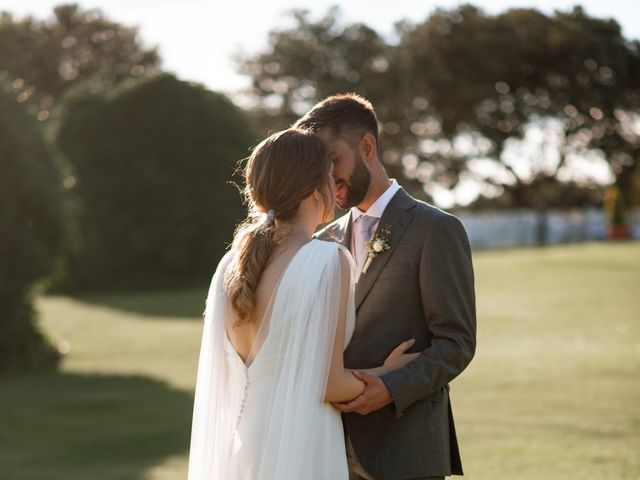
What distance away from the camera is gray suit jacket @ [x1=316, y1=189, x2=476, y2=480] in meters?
3.51

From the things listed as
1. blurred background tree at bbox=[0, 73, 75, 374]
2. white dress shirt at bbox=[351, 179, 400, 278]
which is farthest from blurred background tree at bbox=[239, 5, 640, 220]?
white dress shirt at bbox=[351, 179, 400, 278]

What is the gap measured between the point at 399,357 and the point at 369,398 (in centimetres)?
20

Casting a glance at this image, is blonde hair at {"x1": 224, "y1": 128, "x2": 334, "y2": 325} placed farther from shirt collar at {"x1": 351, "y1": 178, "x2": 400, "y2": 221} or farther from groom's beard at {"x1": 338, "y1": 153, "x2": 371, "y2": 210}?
shirt collar at {"x1": 351, "y1": 178, "x2": 400, "y2": 221}

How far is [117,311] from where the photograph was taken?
21.2 meters

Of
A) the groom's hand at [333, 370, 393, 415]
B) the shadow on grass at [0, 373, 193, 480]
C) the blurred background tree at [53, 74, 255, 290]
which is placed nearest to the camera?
the groom's hand at [333, 370, 393, 415]

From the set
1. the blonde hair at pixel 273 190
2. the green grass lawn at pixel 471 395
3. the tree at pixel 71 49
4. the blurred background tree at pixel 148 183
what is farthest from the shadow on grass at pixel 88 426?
the tree at pixel 71 49

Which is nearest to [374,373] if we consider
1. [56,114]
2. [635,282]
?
[635,282]

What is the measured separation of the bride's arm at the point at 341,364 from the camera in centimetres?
336

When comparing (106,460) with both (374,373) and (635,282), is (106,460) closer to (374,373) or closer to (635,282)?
(374,373)

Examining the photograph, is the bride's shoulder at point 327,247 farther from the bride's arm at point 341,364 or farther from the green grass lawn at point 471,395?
the green grass lawn at point 471,395

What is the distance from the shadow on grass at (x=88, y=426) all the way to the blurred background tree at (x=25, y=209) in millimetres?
1221

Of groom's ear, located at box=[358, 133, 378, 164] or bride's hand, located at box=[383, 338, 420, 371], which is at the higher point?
groom's ear, located at box=[358, 133, 378, 164]

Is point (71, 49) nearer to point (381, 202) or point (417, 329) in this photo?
point (381, 202)

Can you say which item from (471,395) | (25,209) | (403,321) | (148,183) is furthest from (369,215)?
(148,183)
